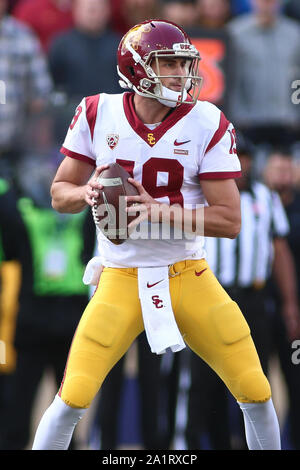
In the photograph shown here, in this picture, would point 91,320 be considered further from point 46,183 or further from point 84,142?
point 46,183

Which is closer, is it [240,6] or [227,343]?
[227,343]

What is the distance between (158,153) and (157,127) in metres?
0.11

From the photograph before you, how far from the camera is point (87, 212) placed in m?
5.92

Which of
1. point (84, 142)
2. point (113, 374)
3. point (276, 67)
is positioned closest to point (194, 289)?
point (84, 142)

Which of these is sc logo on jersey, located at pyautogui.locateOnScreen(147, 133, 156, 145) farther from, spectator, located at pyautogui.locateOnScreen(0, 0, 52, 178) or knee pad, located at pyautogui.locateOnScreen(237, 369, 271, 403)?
spectator, located at pyautogui.locateOnScreen(0, 0, 52, 178)

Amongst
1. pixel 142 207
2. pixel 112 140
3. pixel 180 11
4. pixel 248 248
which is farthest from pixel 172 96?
pixel 180 11

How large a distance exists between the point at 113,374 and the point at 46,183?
1271 millimetres

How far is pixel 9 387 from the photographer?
5926mm

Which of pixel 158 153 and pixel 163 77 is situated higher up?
pixel 163 77

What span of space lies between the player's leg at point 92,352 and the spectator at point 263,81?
320cm

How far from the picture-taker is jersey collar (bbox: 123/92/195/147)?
4098 millimetres

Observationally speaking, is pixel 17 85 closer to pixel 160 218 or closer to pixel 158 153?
pixel 158 153

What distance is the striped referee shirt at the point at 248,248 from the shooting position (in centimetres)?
580
